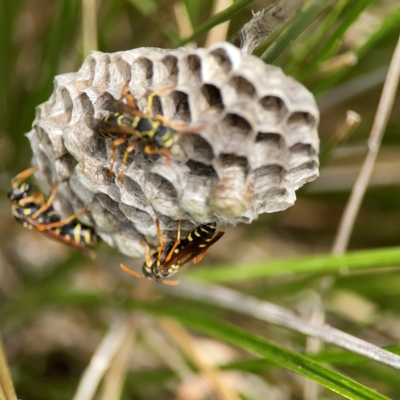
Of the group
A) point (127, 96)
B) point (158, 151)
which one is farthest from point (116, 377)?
point (127, 96)

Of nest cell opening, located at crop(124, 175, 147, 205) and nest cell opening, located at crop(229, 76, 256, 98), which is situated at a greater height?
nest cell opening, located at crop(229, 76, 256, 98)

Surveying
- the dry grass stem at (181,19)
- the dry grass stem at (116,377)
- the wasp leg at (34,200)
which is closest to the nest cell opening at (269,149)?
the wasp leg at (34,200)

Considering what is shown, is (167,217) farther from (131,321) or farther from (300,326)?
(131,321)

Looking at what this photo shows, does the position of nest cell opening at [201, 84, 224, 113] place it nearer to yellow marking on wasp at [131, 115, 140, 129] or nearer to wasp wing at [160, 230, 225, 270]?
yellow marking on wasp at [131, 115, 140, 129]

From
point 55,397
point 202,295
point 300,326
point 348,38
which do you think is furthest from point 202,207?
point 348,38

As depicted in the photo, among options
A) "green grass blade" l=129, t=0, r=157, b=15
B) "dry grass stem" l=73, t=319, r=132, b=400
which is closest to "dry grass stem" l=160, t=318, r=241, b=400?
"dry grass stem" l=73, t=319, r=132, b=400

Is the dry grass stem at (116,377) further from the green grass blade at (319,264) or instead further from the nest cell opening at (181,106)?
the nest cell opening at (181,106)

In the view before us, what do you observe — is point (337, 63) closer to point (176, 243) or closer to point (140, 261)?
point (176, 243)
